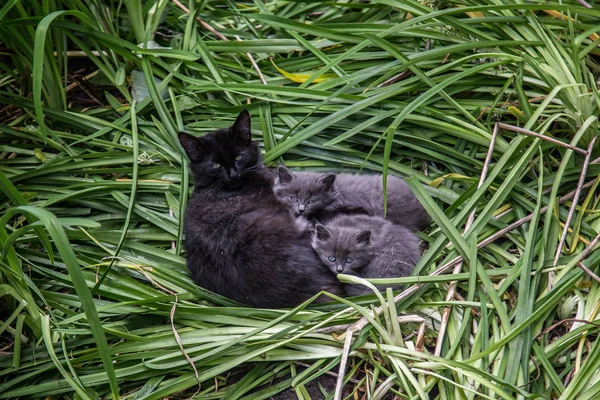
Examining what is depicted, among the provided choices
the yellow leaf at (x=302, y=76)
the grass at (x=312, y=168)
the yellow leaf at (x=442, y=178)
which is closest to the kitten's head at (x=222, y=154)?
the grass at (x=312, y=168)

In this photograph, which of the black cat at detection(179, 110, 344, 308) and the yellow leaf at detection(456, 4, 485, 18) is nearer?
the black cat at detection(179, 110, 344, 308)

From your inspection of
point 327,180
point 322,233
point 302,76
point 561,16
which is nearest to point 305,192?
point 327,180

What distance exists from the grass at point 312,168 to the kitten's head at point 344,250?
230 millimetres

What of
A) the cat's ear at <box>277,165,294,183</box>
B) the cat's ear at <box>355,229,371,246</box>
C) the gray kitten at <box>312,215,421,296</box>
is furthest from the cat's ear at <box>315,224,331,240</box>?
the cat's ear at <box>277,165,294,183</box>

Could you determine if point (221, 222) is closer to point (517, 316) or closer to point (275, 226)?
point (275, 226)

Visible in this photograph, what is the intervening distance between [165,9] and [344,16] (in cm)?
122

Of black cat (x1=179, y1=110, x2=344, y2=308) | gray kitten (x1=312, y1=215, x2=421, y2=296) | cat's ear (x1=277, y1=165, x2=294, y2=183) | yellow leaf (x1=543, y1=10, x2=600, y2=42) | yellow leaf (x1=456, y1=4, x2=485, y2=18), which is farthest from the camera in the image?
yellow leaf (x1=456, y1=4, x2=485, y2=18)

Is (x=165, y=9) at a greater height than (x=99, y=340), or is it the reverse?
(x=165, y=9)

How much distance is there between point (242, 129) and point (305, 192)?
1.66ft

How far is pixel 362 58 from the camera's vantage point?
415 centimetres

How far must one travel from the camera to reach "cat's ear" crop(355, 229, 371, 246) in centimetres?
344

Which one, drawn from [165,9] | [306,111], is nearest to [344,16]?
[306,111]

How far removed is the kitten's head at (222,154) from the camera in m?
3.79

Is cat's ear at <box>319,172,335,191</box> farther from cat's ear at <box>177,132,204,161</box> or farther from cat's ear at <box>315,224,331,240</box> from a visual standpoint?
cat's ear at <box>177,132,204,161</box>
